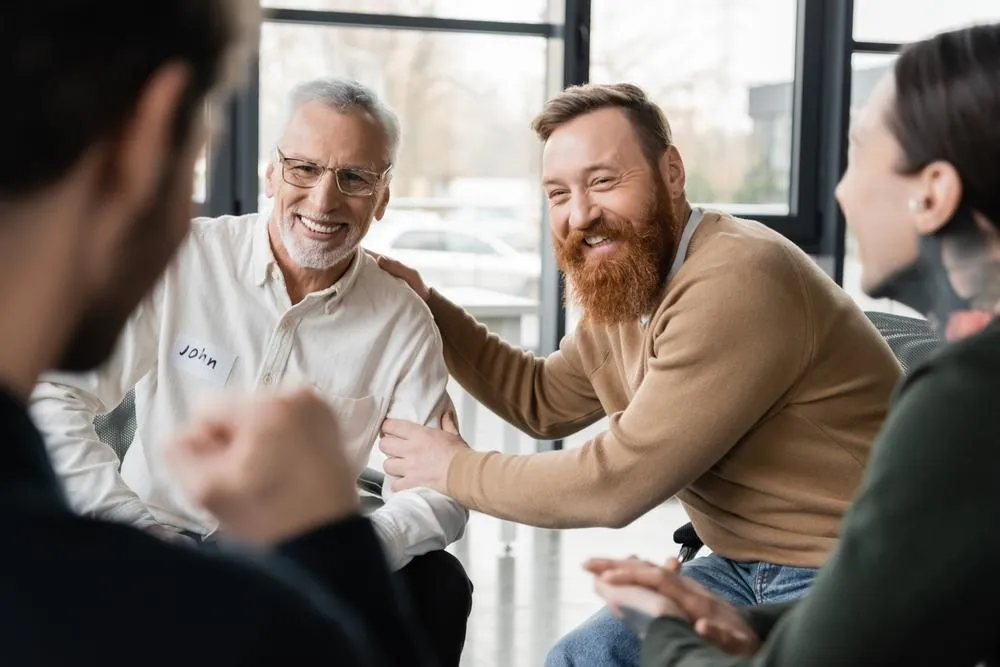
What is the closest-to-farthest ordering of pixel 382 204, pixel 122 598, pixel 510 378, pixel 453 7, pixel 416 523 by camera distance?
pixel 122 598 < pixel 416 523 < pixel 382 204 < pixel 510 378 < pixel 453 7

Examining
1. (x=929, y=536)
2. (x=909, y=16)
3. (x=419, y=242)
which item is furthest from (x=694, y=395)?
(x=909, y=16)

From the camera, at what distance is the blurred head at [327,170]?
262cm

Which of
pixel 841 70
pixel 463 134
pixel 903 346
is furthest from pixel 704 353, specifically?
pixel 841 70

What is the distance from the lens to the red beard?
2.48m

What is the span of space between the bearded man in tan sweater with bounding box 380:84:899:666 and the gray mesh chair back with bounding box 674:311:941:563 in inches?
Answer: 7.6

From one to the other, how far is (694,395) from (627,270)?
354 millimetres

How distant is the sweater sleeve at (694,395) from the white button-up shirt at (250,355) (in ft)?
0.98

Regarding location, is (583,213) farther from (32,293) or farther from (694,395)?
(32,293)

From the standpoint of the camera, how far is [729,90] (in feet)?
18.3

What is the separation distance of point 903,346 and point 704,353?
0.68 meters

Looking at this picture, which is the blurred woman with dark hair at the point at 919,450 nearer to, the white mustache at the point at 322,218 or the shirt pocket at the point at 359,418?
the shirt pocket at the point at 359,418

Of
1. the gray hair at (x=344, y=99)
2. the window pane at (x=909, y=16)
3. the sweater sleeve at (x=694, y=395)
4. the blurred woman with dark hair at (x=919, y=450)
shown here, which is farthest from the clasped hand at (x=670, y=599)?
the window pane at (x=909, y=16)

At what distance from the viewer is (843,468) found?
2254mm

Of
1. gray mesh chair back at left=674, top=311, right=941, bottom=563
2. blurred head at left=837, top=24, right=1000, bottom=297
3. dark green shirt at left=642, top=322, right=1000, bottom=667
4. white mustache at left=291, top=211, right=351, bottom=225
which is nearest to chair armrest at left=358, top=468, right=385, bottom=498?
white mustache at left=291, top=211, right=351, bottom=225
